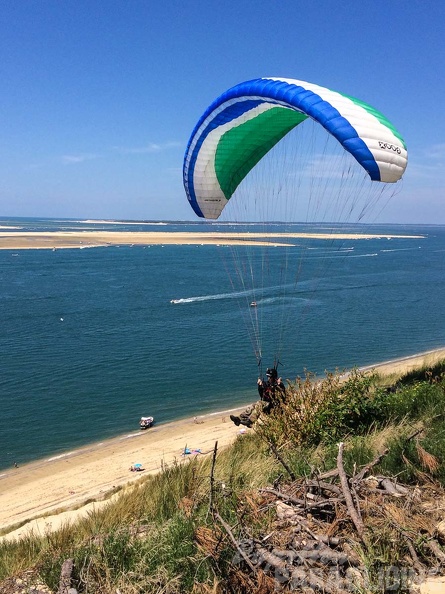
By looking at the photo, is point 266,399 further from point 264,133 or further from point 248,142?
point 264,133

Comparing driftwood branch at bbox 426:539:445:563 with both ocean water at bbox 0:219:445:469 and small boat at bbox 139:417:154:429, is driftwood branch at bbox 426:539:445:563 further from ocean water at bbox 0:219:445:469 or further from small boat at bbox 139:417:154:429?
small boat at bbox 139:417:154:429

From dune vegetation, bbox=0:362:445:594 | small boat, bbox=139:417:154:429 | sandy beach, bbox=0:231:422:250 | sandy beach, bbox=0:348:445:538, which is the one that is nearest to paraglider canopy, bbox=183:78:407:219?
dune vegetation, bbox=0:362:445:594

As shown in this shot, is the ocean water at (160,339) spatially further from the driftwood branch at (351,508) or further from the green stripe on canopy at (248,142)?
the driftwood branch at (351,508)

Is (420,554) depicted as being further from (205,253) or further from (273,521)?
(205,253)

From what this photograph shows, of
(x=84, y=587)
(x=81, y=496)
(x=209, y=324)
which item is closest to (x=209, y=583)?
(x=84, y=587)

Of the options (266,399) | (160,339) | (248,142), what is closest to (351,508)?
(266,399)

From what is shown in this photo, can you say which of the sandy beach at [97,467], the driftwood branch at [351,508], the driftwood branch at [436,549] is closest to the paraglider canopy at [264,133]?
the driftwood branch at [351,508]

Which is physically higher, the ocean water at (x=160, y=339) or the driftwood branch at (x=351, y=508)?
the driftwood branch at (x=351, y=508)
